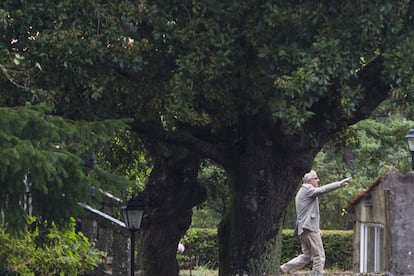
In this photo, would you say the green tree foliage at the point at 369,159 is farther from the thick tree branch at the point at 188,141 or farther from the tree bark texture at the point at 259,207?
the tree bark texture at the point at 259,207

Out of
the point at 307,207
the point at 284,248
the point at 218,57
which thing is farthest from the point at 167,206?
the point at 284,248

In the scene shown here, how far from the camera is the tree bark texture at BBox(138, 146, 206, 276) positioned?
18016mm

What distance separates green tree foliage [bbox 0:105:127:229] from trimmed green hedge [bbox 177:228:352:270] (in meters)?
20.1

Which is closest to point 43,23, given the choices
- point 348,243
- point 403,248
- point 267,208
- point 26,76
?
point 26,76

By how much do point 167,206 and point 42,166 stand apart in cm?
962

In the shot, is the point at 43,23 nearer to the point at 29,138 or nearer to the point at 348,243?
the point at 29,138

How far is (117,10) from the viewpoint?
43.5 feet

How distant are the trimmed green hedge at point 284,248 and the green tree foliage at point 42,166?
20130 millimetres

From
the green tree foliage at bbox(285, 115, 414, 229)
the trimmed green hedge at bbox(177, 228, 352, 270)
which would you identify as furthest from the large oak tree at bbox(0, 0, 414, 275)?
the green tree foliage at bbox(285, 115, 414, 229)

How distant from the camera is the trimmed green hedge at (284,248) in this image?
2989 cm

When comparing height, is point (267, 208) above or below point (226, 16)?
below

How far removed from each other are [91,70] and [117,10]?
90cm

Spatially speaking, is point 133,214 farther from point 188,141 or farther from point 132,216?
point 188,141

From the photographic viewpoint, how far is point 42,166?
8.55 m
